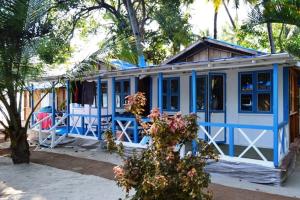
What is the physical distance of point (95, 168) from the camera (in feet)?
32.1

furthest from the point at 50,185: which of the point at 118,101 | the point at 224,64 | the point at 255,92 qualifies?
the point at 118,101

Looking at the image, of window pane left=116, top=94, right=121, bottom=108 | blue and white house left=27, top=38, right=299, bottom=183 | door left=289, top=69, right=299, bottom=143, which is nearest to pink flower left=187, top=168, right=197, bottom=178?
blue and white house left=27, top=38, right=299, bottom=183

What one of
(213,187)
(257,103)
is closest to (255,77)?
(257,103)

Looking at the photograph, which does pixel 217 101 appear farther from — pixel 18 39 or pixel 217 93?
pixel 18 39

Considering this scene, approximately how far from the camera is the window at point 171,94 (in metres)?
12.6

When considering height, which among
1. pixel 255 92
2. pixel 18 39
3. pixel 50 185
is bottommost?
pixel 50 185

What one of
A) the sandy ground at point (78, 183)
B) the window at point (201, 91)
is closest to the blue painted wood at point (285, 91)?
the sandy ground at point (78, 183)

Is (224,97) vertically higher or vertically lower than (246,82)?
lower

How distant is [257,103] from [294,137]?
2909 mm

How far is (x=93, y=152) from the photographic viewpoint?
12367mm

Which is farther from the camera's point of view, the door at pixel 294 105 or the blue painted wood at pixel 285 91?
the door at pixel 294 105

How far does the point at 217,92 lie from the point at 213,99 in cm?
28

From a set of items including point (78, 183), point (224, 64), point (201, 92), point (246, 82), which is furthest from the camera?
point (201, 92)

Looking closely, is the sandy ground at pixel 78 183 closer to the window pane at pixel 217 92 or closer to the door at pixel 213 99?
the door at pixel 213 99
